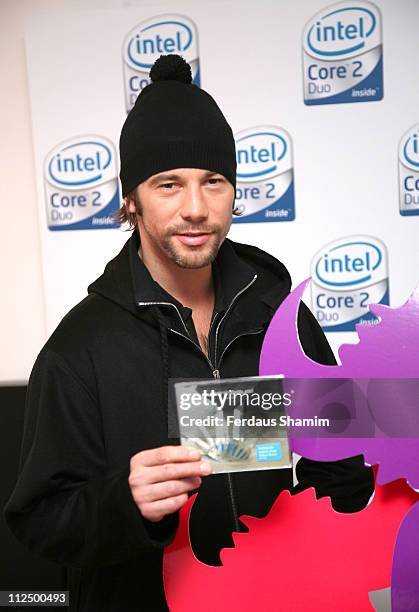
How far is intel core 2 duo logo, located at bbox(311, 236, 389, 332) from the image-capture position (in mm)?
2243

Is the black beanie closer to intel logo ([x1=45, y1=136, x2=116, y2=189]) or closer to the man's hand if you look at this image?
the man's hand

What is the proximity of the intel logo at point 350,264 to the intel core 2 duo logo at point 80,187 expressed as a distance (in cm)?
68

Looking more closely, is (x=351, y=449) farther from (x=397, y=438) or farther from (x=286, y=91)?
(x=286, y=91)

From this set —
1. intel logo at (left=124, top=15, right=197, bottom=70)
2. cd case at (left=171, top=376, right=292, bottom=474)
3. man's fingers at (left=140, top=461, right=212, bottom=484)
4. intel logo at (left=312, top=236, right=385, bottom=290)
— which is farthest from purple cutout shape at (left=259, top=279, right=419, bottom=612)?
intel logo at (left=124, top=15, right=197, bottom=70)

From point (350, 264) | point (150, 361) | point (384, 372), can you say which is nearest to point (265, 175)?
point (350, 264)

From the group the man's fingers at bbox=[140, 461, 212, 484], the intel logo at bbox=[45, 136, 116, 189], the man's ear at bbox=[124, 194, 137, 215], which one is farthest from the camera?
the intel logo at bbox=[45, 136, 116, 189]

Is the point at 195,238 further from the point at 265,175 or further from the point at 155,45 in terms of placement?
the point at 155,45

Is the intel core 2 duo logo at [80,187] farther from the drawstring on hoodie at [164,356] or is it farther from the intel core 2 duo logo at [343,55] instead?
the drawstring on hoodie at [164,356]

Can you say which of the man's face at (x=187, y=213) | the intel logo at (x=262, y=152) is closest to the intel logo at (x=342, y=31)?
the intel logo at (x=262, y=152)

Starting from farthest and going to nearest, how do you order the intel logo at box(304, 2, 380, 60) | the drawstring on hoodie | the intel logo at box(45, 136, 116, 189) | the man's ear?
the intel logo at box(45, 136, 116, 189) → the intel logo at box(304, 2, 380, 60) → the man's ear → the drawstring on hoodie

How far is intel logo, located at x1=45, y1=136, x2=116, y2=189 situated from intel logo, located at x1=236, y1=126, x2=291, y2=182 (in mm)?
414

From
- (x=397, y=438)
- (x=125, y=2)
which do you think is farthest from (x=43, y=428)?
(x=125, y=2)

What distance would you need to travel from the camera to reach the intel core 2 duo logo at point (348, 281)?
224 centimetres

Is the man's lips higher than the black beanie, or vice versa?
the black beanie
